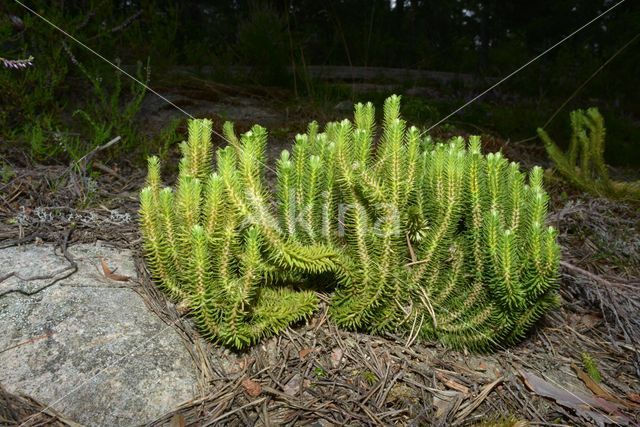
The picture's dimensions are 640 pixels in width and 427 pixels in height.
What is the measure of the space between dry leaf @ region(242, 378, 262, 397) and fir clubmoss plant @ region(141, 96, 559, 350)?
0.15 meters

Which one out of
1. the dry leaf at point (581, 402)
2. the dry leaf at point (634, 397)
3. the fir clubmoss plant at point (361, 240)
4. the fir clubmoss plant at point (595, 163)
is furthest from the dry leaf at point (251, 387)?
the fir clubmoss plant at point (595, 163)

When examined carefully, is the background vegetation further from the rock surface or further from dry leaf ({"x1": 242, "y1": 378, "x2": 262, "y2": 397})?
dry leaf ({"x1": 242, "y1": 378, "x2": 262, "y2": 397})

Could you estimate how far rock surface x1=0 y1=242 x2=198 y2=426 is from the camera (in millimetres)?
1681

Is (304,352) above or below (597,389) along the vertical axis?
above

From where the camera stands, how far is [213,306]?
182cm

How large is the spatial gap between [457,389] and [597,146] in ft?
7.82

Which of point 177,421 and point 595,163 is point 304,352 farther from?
point 595,163

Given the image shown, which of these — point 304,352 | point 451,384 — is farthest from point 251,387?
point 451,384

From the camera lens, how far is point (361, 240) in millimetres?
1960

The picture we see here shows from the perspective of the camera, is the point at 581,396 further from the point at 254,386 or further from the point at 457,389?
the point at 254,386

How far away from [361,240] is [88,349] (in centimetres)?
108

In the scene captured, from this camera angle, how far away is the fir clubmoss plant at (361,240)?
1.83 metres

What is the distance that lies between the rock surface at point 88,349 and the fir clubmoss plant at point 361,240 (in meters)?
0.19


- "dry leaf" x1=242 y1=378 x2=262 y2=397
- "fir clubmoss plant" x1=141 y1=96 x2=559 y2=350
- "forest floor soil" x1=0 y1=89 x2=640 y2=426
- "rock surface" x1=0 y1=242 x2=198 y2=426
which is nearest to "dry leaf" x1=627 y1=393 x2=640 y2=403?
"forest floor soil" x1=0 y1=89 x2=640 y2=426
